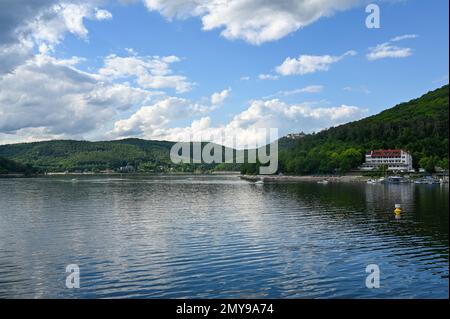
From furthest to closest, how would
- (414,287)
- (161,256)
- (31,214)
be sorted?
1. (31,214)
2. (161,256)
3. (414,287)

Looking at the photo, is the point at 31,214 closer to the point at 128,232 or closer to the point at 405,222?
the point at 128,232

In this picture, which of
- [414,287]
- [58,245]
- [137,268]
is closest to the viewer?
[414,287]

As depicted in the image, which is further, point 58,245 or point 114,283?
point 58,245

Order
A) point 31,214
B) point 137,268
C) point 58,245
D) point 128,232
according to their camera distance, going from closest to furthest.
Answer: point 137,268, point 58,245, point 128,232, point 31,214

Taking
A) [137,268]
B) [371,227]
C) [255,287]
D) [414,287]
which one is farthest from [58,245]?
[371,227]

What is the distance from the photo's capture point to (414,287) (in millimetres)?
23281

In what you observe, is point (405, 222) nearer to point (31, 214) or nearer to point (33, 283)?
point (33, 283)

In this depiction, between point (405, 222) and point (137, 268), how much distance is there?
3167cm

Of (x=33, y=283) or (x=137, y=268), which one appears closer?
(x=33, y=283)
